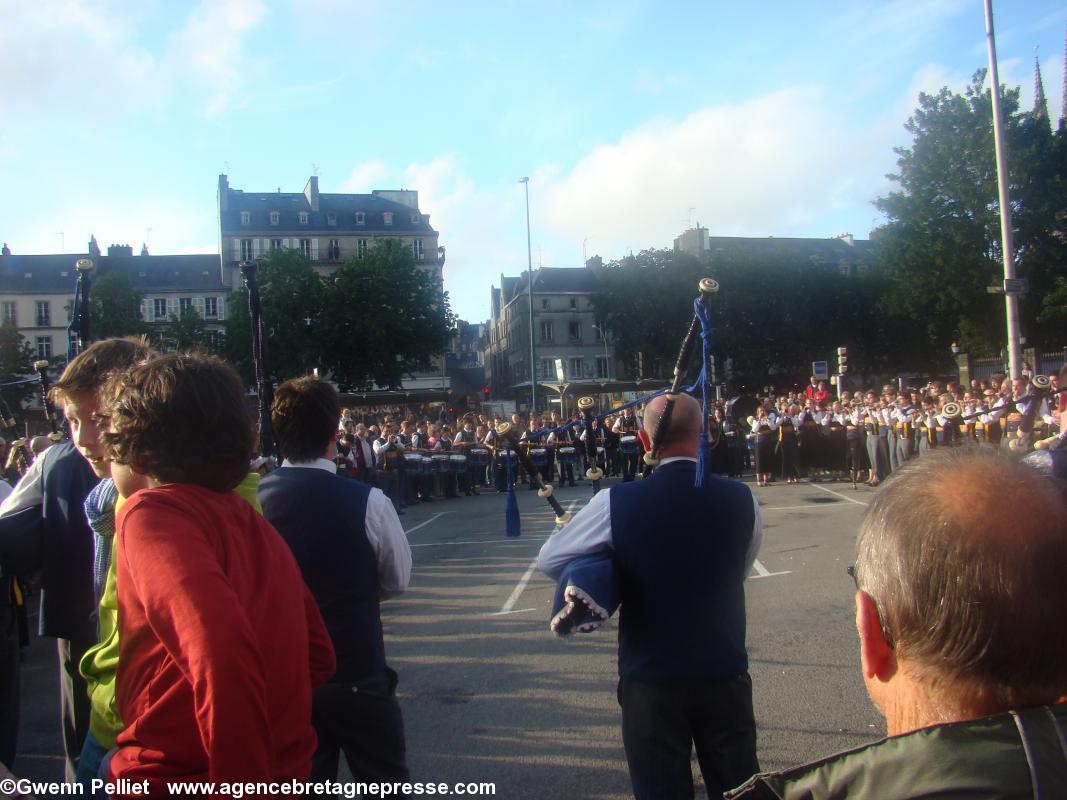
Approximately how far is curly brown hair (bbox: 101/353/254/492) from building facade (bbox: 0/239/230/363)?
73.1m

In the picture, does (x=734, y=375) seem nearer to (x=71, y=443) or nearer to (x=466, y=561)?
(x=466, y=561)

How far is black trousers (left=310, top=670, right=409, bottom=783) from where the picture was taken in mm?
2857

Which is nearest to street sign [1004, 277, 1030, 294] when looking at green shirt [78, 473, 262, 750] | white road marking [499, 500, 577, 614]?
white road marking [499, 500, 577, 614]

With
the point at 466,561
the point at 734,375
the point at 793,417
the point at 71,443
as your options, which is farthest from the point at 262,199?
the point at 71,443

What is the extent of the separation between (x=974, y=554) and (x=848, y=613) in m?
6.73

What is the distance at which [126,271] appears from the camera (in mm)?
74125

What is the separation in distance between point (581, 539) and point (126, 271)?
8053cm

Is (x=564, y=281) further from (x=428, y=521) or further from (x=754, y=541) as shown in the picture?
(x=754, y=541)

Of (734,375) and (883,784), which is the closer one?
(883,784)

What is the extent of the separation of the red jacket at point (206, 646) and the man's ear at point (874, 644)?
3.57 ft

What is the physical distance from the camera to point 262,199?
81062 millimetres

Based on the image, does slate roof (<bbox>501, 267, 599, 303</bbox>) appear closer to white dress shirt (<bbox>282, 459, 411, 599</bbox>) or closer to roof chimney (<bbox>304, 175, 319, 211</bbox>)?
roof chimney (<bbox>304, 175, 319, 211</bbox>)

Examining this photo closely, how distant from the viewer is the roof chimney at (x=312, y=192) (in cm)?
8144

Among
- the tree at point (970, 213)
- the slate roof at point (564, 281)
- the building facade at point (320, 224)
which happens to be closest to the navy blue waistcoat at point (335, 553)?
the tree at point (970, 213)
